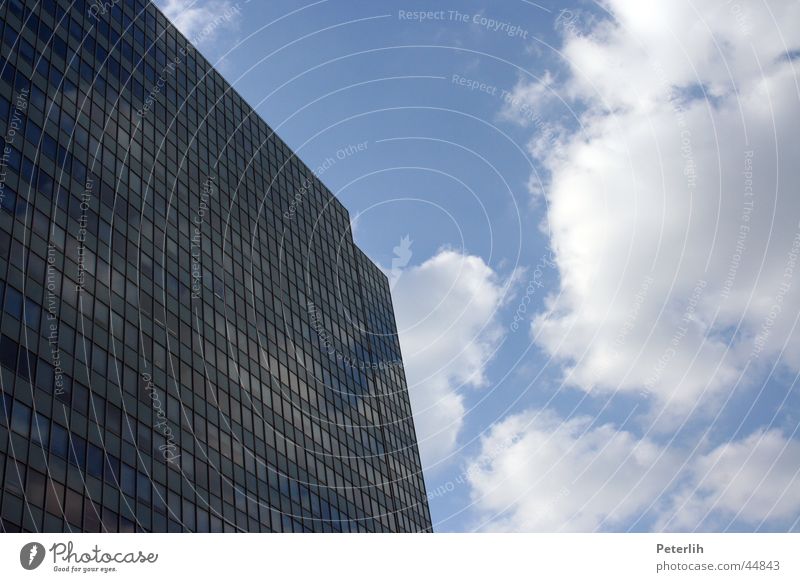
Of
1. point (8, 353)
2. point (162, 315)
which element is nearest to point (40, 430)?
point (8, 353)

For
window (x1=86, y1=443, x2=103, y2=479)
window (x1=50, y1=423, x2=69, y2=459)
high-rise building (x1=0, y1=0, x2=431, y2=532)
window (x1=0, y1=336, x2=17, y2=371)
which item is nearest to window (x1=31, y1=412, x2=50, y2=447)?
high-rise building (x1=0, y1=0, x2=431, y2=532)

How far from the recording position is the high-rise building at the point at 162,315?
4912 cm

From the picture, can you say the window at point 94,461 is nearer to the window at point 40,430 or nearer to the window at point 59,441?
the window at point 59,441

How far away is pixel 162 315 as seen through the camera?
6328 cm

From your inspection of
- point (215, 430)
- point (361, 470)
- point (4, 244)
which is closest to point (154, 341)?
point (215, 430)

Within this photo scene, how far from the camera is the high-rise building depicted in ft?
161

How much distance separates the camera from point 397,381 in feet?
357
